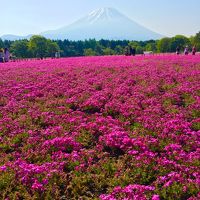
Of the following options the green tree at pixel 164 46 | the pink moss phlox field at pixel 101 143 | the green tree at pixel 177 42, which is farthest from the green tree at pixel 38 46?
the pink moss phlox field at pixel 101 143

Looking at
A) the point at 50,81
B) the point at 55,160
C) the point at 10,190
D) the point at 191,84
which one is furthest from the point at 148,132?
the point at 50,81

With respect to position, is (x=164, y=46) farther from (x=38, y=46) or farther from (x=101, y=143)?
(x=101, y=143)

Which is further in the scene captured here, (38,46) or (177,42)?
(177,42)

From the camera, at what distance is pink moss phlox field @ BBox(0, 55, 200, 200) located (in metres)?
7.64

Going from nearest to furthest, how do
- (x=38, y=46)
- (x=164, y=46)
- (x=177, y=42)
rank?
(x=38, y=46)
(x=164, y=46)
(x=177, y=42)

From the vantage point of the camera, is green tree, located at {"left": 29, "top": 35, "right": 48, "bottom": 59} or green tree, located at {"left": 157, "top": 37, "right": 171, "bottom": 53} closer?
green tree, located at {"left": 29, "top": 35, "right": 48, "bottom": 59}

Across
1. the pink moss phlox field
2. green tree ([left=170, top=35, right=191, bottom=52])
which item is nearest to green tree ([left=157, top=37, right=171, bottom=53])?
green tree ([left=170, top=35, right=191, bottom=52])

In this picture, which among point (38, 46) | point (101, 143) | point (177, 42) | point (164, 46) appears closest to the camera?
point (101, 143)

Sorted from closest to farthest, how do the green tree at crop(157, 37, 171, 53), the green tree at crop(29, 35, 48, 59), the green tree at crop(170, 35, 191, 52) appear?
the green tree at crop(29, 35, 48, 59)
the green tree at crop(157, 37, 171, 53)
the green tree at crop(170, 35, 191, 52)

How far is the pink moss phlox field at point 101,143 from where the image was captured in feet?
25.1

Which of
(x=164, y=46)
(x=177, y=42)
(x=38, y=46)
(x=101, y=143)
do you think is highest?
(x=38, y=46)

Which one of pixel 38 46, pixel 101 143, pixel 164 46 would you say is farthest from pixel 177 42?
pixel 101 143

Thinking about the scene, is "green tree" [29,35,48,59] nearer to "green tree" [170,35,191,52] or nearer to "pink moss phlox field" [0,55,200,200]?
"green tree" [170,35,191,52]

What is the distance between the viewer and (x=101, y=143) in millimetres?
10219
